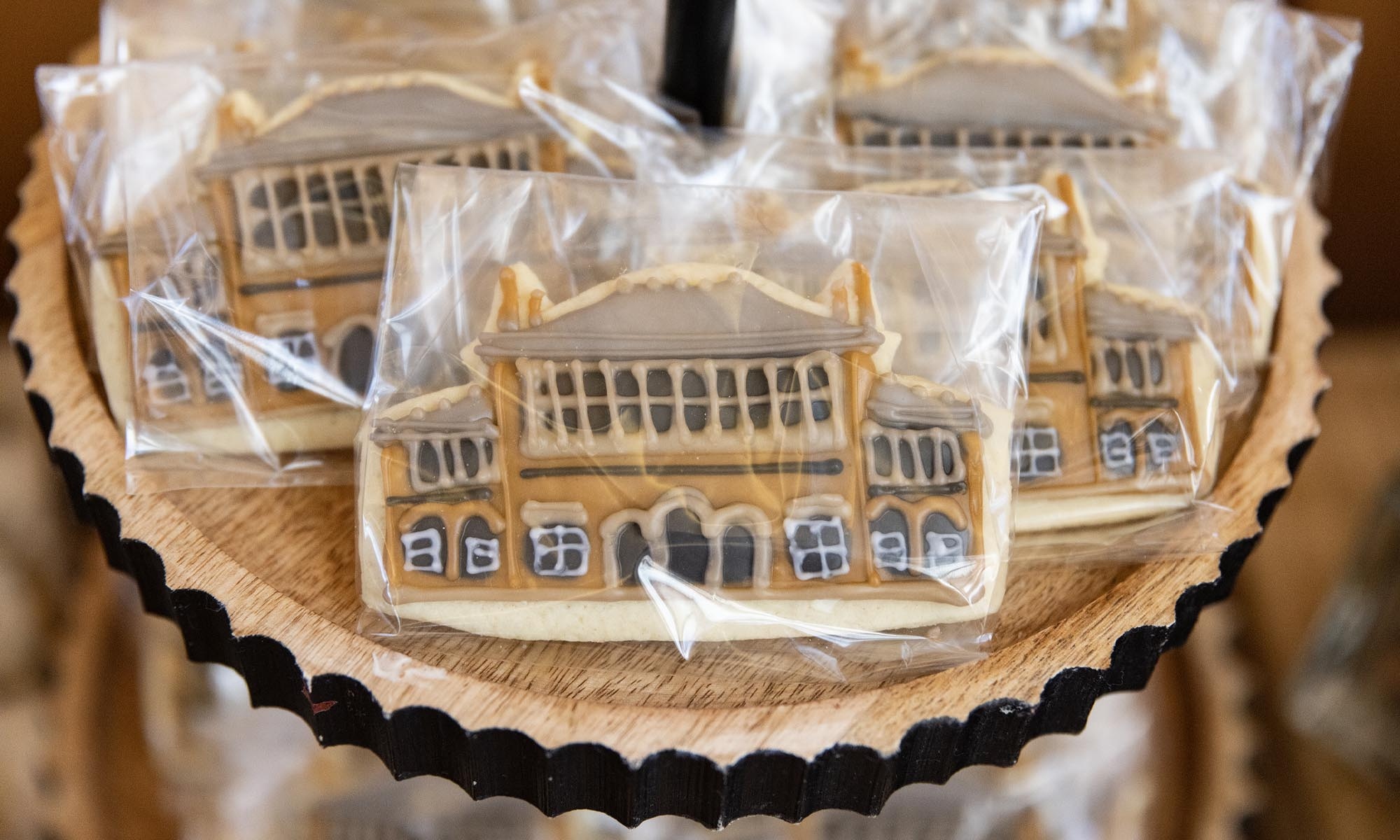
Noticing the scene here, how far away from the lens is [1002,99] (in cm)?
78

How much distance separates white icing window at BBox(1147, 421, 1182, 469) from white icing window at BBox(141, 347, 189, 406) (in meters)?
0.56

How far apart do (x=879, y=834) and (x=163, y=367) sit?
0.65m

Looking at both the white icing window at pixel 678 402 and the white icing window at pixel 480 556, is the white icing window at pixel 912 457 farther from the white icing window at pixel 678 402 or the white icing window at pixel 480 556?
the white icing window at pixel 480 556

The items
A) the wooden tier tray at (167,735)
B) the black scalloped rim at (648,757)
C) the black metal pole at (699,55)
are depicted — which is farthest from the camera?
the wooden tier tray at (167,735)

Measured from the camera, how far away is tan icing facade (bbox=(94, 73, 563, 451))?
0.69m

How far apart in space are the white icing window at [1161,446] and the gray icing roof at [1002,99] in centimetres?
23

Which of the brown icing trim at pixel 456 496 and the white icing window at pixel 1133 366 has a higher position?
the white icing window at pixel 1133 366

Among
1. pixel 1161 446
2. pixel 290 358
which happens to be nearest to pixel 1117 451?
pixel 1161 446

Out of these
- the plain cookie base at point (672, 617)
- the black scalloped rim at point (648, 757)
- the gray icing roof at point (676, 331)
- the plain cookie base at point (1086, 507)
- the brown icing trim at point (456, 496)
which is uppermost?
the gray icing roof at point (676, 331)

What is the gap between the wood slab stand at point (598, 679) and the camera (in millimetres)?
571

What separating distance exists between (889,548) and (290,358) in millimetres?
362

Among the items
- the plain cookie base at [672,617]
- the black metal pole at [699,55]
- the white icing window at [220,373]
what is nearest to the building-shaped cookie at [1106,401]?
the plain cookie base at [672,617]

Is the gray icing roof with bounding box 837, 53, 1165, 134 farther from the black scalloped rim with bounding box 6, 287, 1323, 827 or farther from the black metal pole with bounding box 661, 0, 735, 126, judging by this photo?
the black scalloped rim with bounding box 6, 287, 1323, 827

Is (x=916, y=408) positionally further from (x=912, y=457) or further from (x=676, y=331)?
(x=676, y=331)
